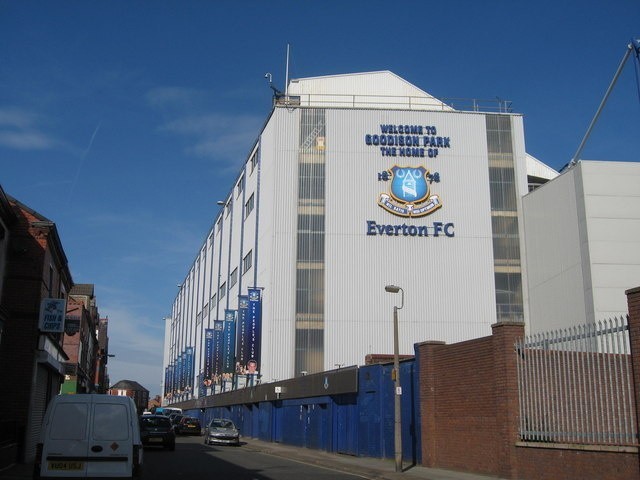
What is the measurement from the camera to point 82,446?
12.4 meters

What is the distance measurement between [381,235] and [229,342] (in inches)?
662

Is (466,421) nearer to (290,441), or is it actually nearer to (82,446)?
(82,446)

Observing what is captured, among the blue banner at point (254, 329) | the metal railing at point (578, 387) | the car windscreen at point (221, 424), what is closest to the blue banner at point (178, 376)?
the blue banner at point (254, 329)

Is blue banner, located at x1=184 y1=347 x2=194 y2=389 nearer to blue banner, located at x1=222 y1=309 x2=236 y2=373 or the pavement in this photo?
blue banner, located at x1=222 y1=309 x2=236 y2=373

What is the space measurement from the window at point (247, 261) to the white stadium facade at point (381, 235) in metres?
3.51

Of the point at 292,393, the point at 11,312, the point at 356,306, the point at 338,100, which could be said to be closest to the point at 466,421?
the point at 11,312

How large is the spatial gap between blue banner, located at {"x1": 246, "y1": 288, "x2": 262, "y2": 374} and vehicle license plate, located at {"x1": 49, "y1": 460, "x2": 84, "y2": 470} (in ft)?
117

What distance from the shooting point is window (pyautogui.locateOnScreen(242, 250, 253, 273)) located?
54.7 metres

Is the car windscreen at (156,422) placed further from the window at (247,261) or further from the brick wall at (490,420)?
the window at (247,261)

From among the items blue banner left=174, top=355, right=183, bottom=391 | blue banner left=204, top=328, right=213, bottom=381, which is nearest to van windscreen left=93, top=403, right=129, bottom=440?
blue banner left=204, top=328, right=213, bottom=381

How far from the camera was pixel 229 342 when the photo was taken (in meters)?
56.1

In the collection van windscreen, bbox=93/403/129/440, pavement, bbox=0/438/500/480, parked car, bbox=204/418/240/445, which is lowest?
pavement, bbox=0/438/500/480

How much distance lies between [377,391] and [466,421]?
7.06 m

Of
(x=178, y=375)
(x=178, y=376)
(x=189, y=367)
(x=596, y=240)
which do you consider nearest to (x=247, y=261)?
(x=596, y=240)
